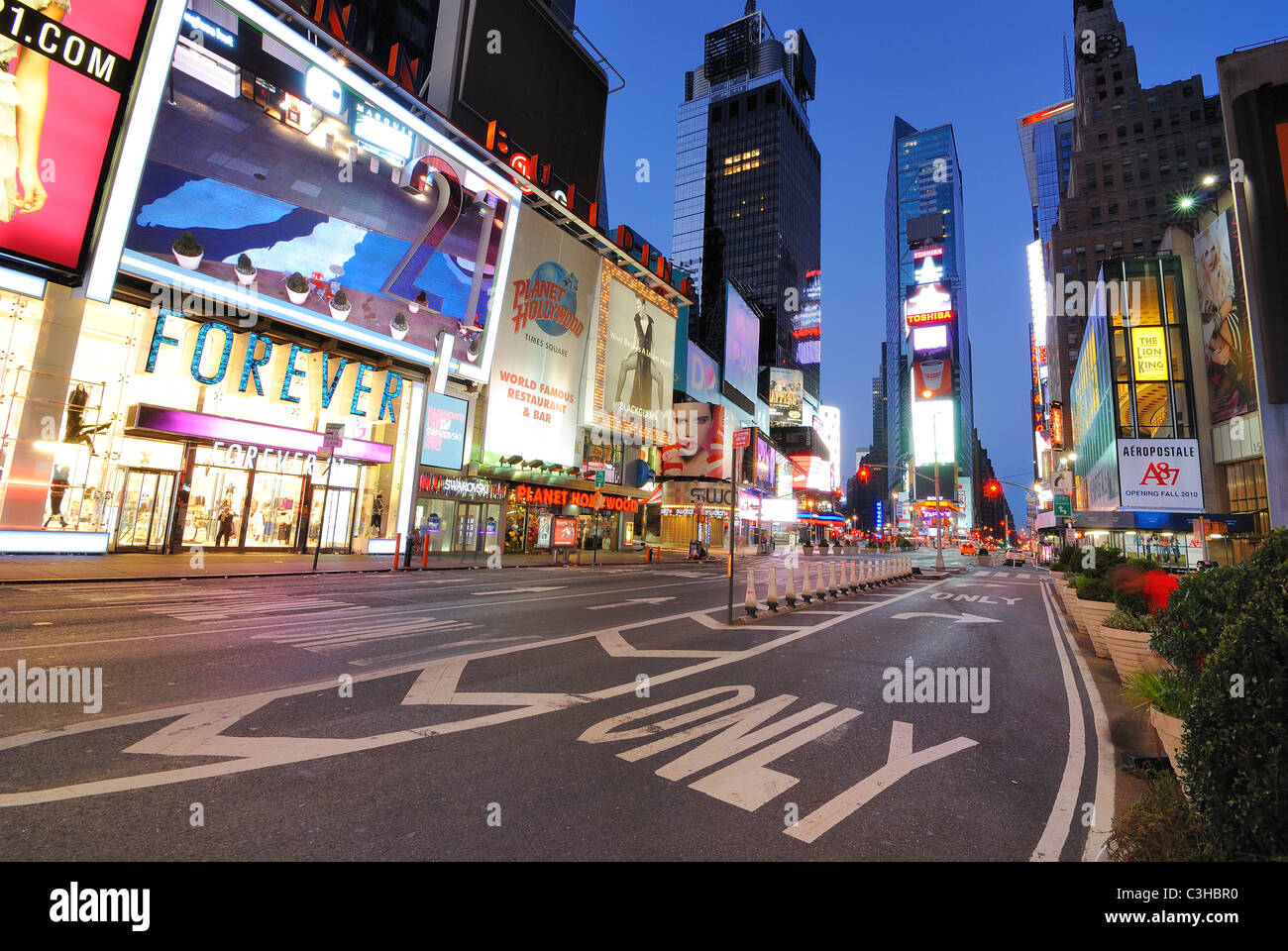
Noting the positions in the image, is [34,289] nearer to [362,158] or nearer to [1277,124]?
[362,158]

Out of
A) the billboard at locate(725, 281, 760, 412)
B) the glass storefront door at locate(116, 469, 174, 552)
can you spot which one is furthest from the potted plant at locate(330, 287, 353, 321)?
the billboard at locate(725, 281, 760, 412)

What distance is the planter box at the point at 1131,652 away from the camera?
22.4ft

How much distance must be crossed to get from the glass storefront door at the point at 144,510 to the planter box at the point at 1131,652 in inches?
1094

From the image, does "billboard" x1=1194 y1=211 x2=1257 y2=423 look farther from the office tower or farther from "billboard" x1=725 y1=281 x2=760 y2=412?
the office tower

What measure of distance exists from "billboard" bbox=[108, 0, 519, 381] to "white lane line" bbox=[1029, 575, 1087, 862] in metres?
24.9

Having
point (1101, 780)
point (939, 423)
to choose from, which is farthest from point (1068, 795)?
point (939, 423)

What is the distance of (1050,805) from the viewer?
13.4 ft

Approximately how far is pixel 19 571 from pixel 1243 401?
5138cm

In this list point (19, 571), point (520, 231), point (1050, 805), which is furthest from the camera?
point (520, 231)

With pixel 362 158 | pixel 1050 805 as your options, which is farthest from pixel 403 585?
pixel 362 158

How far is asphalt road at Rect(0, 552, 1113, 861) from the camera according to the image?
3240 mm

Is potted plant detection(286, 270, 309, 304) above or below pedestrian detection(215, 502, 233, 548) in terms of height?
above

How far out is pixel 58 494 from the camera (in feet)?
62.3

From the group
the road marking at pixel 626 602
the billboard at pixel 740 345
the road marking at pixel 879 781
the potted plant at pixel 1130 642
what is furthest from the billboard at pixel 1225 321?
the billboard at pixel 740 345
